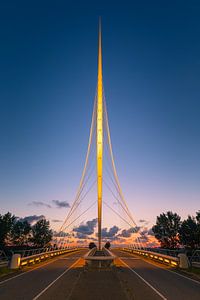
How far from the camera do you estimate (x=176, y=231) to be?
120m

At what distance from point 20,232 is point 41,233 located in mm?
11597

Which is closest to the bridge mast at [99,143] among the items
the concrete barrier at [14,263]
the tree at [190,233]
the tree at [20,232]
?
the concrete barrier at [14,263]

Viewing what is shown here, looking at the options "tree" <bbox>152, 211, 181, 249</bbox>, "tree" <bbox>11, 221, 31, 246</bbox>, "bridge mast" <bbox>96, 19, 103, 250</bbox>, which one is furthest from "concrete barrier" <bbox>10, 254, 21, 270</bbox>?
"tree" <bbox>11, 221, 31, 246</bbox>

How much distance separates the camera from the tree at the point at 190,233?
332 ft

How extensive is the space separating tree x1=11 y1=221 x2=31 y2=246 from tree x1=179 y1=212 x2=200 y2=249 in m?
69.5

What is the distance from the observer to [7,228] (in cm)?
10962

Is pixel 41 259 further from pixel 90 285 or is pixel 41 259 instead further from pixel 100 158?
pixel 90 285

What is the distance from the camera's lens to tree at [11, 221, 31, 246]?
13671cm

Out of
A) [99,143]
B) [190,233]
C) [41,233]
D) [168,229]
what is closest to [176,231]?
[168,229]

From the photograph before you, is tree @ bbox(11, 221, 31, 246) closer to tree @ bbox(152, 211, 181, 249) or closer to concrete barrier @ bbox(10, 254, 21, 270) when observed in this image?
tree @ bbox(152, 211, 181, 249)

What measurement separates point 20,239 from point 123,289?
136 metres

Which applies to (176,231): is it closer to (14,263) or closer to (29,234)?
(29,234)

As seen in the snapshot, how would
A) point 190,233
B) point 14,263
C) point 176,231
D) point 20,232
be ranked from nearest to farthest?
point 14,263
point 190,233
point 176,231
point 20,232

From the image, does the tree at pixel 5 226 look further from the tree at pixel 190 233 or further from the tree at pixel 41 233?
the tree at pixel 190 233
